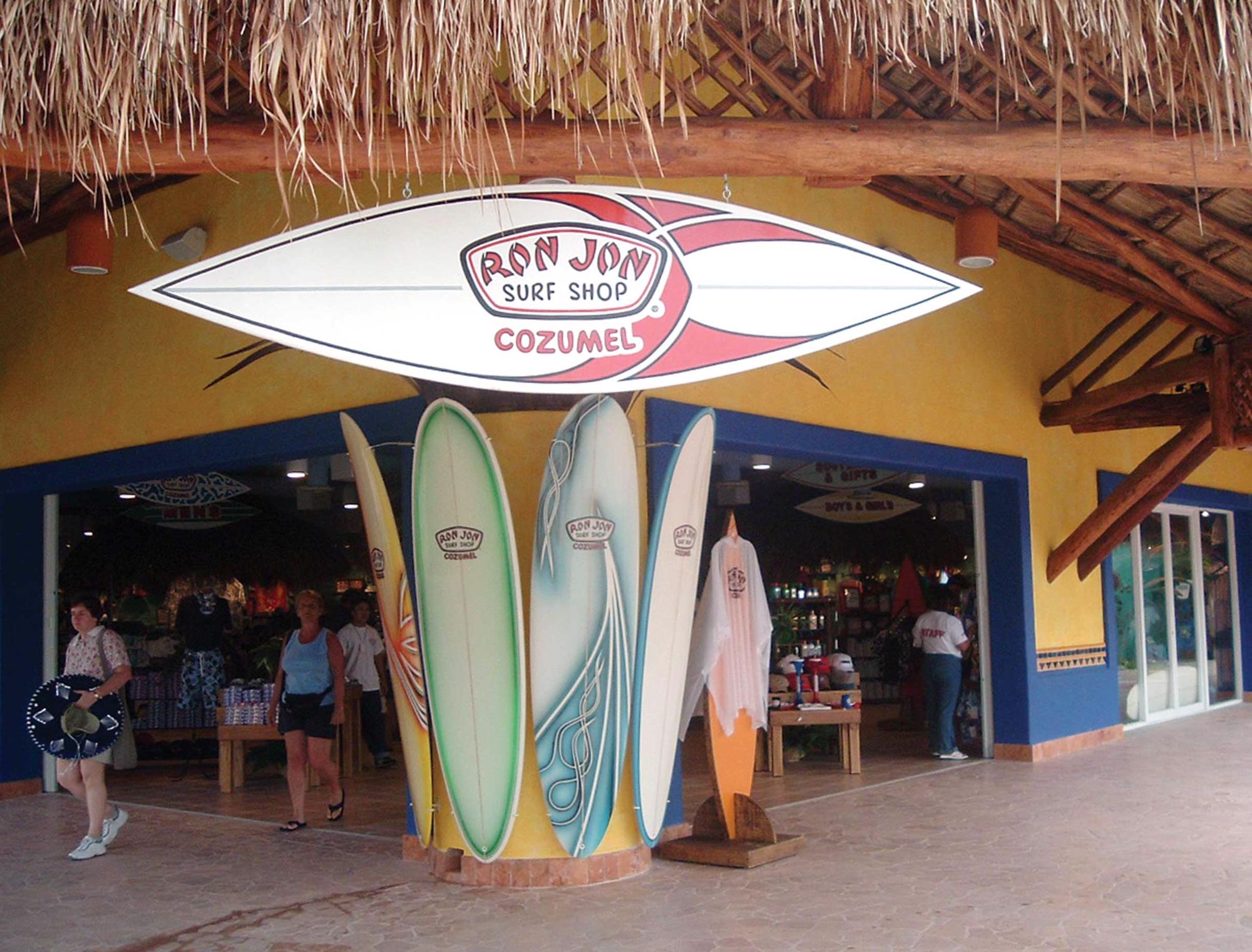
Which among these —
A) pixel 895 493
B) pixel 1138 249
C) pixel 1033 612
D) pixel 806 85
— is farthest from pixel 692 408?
pixel 895 493

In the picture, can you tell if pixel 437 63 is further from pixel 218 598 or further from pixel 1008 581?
pixel 218 598

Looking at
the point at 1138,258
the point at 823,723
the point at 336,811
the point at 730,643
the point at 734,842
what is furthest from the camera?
the point at 823,723

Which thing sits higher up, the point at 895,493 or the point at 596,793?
the point at 895,493

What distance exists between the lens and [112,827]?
23.3 ft

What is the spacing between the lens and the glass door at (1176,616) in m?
12.1

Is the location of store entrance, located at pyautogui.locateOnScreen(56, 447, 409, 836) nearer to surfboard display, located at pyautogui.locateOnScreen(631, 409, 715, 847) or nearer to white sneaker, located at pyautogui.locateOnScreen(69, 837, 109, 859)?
white sneaker, located at pyautogui.locateOnScreen(69, 837, 109, 859)

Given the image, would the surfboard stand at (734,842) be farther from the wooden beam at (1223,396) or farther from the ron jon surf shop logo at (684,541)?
the wooden beam at (1223,396)

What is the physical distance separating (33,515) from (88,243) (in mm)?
3486

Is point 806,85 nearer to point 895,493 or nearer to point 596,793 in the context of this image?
point 596,793

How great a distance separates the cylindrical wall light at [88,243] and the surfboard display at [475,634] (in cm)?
233

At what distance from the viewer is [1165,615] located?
42.3 ft

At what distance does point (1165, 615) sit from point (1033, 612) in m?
A: 3.67

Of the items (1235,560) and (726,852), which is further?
(1235,560)

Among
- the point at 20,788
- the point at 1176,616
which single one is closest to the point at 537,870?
the point at 20,788
